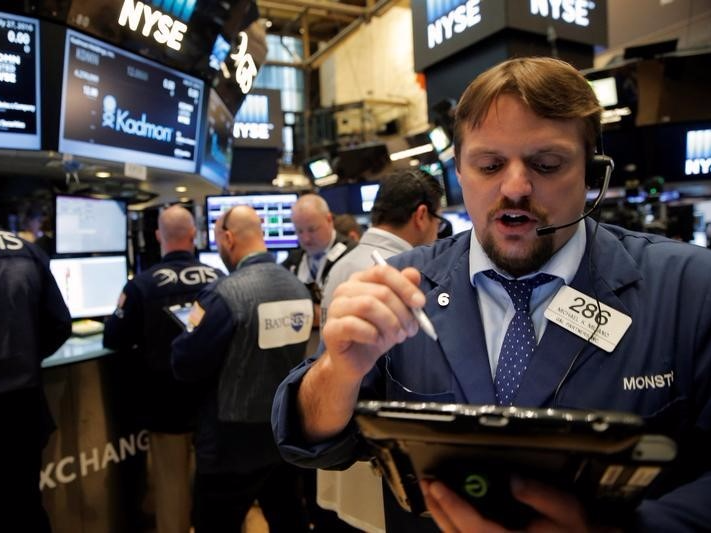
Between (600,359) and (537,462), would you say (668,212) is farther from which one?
(537,462)

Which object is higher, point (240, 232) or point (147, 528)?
point (240, 232)

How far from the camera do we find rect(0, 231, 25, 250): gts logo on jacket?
2.22m

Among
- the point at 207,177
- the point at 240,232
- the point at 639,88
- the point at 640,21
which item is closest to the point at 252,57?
the point at 207,177

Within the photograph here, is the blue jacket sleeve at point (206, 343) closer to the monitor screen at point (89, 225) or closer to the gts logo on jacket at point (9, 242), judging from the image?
the gts logo on jacket at point (9, 242)

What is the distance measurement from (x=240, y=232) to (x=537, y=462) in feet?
7.18

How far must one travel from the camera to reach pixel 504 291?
1023mm

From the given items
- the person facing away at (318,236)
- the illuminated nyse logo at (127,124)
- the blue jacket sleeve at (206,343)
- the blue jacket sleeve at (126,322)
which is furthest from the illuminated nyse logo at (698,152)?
the blue jacket sleeve at (126,322)

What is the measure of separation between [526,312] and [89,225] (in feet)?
9.38

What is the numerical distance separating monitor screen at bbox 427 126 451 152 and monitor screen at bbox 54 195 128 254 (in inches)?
130

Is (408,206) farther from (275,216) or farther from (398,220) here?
(275,216)

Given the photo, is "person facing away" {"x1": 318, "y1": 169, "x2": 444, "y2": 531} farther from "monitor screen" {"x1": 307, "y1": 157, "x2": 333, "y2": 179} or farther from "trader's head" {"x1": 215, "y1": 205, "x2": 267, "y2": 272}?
"monitor screen" {"x1": 307, "y1": 157, "x2": 333, "y2": 179}

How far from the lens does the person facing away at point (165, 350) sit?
267cm

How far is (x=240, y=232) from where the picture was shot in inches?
102

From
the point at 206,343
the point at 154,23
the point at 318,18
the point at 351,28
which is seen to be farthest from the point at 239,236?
the point at 318,18
